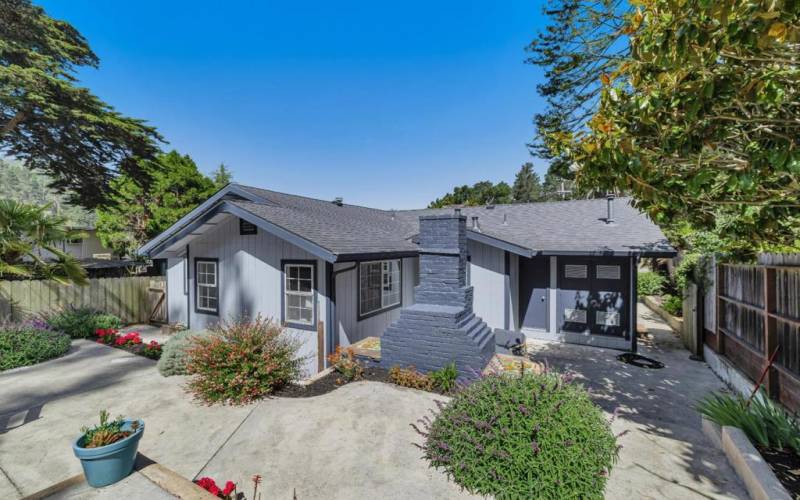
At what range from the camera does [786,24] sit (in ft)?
7.52

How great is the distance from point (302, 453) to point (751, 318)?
7823mm

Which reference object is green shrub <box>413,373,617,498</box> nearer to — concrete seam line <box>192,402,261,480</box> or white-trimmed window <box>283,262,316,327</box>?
concrete seam line <box>192,402,261,480</box>

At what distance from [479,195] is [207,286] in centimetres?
4357

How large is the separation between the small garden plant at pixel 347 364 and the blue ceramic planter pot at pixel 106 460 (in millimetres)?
3531

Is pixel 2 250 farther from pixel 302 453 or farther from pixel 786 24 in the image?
pixel 786 24

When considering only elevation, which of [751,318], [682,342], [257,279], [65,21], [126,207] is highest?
[65,21]

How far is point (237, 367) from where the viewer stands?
5.96 meters

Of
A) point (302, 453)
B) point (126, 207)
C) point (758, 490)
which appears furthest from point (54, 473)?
point (126, 207)

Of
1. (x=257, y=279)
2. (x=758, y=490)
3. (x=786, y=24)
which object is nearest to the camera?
(x=786, y=24)

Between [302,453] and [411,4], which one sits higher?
[411,4]

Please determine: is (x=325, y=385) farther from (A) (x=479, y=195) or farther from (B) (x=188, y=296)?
(A) (x=479, y=195)

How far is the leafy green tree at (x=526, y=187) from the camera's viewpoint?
55.5m

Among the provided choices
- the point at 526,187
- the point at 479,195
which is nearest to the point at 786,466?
the point at 479,195

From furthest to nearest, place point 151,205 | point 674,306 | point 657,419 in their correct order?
point 151,205 → point 674,306 → point 657,419
